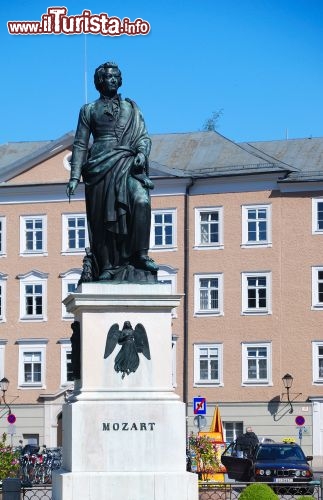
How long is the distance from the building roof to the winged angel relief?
44.3 m

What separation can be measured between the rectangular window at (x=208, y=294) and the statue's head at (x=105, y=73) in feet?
143

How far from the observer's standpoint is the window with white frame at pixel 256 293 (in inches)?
2410

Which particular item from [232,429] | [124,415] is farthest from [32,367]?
[124,415]

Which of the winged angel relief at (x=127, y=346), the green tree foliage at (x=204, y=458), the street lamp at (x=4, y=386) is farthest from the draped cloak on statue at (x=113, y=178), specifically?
the street lamp at (x=4, y=386)

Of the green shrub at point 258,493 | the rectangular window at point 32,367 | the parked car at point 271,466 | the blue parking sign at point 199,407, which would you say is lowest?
the parked car at point 271,466

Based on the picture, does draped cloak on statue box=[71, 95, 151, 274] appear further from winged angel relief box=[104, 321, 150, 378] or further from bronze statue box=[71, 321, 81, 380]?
winged angel relief box=[104, 321, 150, 378]

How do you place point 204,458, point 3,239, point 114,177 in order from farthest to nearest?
point 3,239 < point 204,458 < point 114,177

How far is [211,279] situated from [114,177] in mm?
44341

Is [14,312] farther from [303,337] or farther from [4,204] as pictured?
[303,337]

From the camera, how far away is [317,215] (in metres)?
60.9

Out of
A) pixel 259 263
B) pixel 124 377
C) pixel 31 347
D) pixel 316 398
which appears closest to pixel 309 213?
pixel 259 263

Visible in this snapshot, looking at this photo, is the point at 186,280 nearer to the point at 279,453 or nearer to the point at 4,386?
the point at 4,386

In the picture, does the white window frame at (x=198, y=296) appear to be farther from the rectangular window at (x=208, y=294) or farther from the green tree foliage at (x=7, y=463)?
the green tree foliage at (x=7, y=463)

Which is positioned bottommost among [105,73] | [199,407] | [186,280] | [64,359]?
[199,407]
